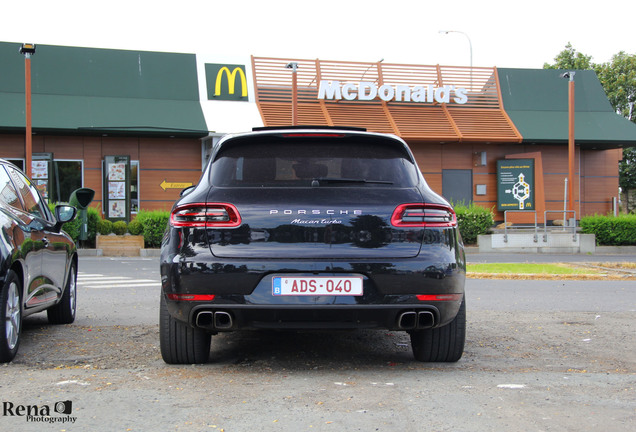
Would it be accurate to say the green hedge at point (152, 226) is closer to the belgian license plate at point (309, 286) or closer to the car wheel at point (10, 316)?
the car wheel at point (10, 316)

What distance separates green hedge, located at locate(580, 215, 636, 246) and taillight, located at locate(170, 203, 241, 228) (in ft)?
75.5

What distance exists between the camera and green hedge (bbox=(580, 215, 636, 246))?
83.8 feet

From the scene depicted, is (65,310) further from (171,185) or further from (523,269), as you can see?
(171,185)

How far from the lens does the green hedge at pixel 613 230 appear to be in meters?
25.5

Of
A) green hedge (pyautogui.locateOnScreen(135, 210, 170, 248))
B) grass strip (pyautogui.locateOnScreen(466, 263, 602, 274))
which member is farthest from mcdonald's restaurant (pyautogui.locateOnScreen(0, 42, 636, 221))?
grass strip (pyautogui.locateOnScreen(466, 263, 602, 274))

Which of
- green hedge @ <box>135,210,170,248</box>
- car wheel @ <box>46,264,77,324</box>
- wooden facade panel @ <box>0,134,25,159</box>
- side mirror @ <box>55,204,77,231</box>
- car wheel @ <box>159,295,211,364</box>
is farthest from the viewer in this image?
wooden facade panel @ <box>0,134,25,159</box>

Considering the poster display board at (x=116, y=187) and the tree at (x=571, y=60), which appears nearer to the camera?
the poster display board at (x=116, y=187)

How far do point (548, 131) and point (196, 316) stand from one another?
2825 centimetres

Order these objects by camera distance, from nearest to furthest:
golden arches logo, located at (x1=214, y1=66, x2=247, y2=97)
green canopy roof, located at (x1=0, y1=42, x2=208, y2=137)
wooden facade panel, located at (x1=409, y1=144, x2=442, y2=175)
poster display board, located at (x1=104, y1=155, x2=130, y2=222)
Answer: green canopy roof, located at (x1=0, y1=42, x2=208, y2=137) < poster display board, located at (x1=104, y1=155, x2=130, y2=222) < golden arches logo, located at (x1=214, y1=66, x2=247, y2=97) < wooden facade panel, located at (x1=409, y1=144, x2=442, y2=175)

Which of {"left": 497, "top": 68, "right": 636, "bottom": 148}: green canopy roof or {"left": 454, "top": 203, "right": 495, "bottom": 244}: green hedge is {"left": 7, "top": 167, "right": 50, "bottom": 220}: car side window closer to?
{"left": 454, "top": 203, "right": 495, "bottom": 244}: green hedge

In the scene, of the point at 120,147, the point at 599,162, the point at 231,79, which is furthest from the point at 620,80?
the point at 120,147

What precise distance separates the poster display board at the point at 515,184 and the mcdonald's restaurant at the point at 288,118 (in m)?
0.04

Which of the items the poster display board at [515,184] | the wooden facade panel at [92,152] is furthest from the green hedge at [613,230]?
the wooden facade panel at [92,152]

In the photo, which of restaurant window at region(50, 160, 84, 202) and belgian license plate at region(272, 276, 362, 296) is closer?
belgian license plate at region(272, 276, 362, 296)
